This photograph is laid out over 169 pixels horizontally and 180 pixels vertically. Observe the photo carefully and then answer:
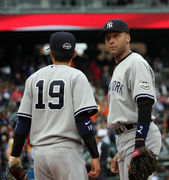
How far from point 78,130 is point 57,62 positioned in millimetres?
656

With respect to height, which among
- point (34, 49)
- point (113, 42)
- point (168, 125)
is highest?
point (113, 42)

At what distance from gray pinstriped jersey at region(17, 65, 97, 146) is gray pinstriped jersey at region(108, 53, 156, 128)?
1.09 feet

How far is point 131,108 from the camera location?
3922 millimetres

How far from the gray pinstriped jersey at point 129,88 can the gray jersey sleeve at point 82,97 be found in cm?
34

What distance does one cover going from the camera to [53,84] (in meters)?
3.72

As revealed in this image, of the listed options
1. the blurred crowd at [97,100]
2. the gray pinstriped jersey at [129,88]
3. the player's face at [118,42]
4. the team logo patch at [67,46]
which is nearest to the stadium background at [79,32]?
the blurred crowd at [97,100]

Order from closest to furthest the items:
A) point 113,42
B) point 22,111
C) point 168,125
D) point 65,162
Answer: point 65,162
point 22,111
point 113,42
point 168,125

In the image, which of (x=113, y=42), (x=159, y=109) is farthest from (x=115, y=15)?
(x=113, y=42)

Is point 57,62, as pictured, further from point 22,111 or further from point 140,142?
point 140,142

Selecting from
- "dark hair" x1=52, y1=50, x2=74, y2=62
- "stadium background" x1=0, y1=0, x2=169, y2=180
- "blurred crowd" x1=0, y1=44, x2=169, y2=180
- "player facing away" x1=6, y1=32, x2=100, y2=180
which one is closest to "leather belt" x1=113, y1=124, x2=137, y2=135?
"player facing away" x1=6, y1=32, x2=100, y2=180

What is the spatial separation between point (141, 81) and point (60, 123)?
0.78 m

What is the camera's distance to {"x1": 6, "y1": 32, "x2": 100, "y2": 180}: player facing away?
3.61m

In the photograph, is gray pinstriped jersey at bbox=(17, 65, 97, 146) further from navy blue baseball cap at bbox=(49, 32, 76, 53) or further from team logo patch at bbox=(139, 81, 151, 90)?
team logo patch at bbox=(139, 81, 151, 90)

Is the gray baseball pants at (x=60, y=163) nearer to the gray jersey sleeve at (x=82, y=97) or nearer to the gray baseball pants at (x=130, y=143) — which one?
the gray jersey sleeve at (x=82, y=97)
